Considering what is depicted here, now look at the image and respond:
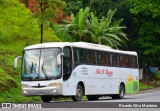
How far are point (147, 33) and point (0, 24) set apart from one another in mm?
21441

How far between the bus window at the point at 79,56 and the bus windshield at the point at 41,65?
133 cm

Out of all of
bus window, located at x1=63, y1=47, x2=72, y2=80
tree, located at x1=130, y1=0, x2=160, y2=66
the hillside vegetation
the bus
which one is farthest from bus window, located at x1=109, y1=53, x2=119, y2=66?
tree, located at x1=130, y1=0, x2=160, y2=66

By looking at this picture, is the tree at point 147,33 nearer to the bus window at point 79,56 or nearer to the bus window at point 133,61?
the bus window at point 133,61

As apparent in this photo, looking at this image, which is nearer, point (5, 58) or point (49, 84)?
point (49, 84)

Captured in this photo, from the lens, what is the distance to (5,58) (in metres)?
33.4

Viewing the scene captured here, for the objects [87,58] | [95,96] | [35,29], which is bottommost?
[95,96]

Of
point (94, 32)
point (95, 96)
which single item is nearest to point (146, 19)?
point (94, 32)

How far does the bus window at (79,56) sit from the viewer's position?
79.2 ft

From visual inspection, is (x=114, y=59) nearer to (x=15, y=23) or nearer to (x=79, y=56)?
(x=79, y=56)

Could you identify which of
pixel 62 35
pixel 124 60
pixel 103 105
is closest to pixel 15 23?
pixel 62 35

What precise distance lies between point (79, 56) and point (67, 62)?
151cm

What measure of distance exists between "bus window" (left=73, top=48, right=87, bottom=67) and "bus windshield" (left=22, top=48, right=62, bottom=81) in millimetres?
1328

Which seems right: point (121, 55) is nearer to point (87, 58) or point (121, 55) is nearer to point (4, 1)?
point (87, 58)

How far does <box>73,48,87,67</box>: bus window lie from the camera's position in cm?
2414
